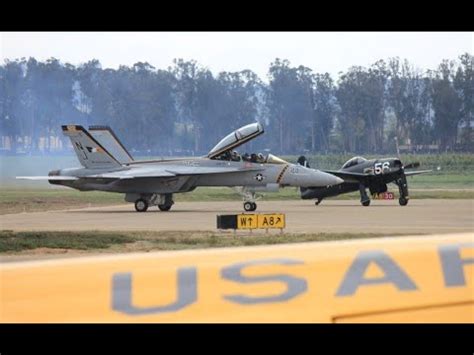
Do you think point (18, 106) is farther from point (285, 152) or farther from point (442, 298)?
point (442, 298)

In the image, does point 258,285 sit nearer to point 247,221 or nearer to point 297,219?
point 247,221

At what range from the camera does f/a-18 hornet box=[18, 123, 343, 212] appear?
32844 mm

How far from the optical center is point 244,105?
45.8 meters

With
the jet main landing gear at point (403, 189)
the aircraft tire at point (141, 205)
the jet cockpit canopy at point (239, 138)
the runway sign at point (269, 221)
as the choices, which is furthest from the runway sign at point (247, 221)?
the jet main landing gear at point (403, 189)

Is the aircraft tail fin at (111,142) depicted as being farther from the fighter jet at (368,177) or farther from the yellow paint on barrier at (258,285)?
the yellow paint on barrier at (258,285)

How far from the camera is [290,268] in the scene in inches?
110

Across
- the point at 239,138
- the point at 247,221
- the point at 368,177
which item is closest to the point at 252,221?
the point at 247,221

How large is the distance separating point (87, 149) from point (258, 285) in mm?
31312

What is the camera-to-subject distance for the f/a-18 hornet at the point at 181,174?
32.8 m

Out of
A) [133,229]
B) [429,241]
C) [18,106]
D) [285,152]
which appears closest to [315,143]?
[285,152]

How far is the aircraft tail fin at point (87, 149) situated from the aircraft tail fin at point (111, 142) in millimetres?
1143

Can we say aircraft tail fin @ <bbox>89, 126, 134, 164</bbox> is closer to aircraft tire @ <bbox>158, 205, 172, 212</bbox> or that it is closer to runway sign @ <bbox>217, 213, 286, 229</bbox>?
aircraft tire @ <bbox>158, 205, 172, 212</bbox>
